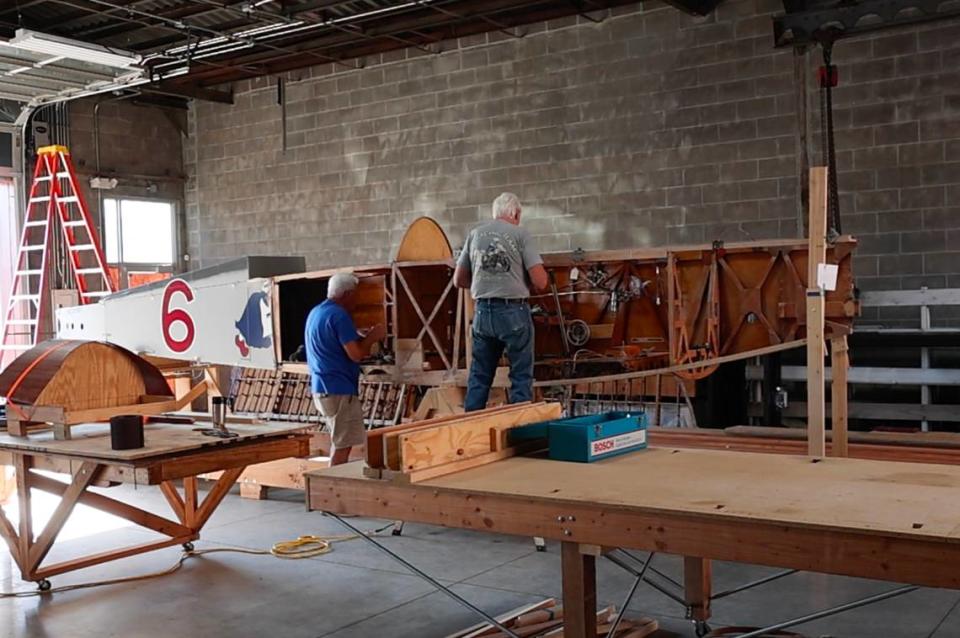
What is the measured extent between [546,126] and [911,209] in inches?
165

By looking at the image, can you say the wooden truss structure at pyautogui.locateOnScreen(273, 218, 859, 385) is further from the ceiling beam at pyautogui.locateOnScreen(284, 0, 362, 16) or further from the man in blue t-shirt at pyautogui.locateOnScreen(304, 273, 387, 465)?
the ceiling beam at pyautogui.locateOnScreen(284, 0, 362, 16)

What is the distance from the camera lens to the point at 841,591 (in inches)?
206

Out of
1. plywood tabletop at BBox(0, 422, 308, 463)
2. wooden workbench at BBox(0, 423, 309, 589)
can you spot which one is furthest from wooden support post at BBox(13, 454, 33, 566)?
plywood tabletop at BBox(0, 422, 308, 463)

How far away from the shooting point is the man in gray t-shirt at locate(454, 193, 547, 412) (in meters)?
5.96

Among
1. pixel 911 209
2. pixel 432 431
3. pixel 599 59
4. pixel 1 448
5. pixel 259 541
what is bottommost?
pixel 259 541

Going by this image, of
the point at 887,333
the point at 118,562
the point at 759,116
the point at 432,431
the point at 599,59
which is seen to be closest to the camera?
the point at 432,431

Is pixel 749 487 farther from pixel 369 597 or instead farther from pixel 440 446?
pixel 369 597

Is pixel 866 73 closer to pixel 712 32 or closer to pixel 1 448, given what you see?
pixel 712 32

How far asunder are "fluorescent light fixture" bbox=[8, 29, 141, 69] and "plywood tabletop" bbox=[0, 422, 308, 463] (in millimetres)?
4063

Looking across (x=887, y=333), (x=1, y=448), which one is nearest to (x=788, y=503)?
(x=1, y=448)

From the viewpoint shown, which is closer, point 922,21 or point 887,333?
point 922,21

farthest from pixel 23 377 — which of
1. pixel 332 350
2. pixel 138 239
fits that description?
pixel 138 239

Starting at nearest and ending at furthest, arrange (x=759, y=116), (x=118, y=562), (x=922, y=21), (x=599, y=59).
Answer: (x=118, y=562), (x=922, y=21), (x=759, y=116), (x=599, y=59)

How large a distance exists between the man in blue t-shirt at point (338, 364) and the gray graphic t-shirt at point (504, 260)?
1279mm
